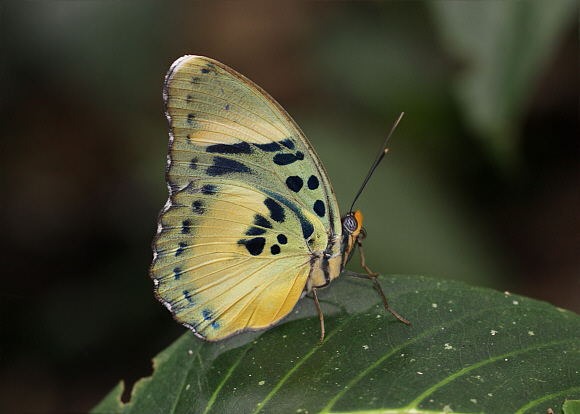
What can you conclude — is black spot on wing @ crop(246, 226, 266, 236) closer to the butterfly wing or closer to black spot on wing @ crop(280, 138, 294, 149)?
the butterfly wing

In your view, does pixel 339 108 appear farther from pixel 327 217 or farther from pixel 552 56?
pixel 327 217

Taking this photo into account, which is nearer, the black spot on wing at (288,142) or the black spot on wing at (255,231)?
the black spot on wing at (288,142)

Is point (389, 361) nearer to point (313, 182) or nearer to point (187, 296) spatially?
point (313, 182)

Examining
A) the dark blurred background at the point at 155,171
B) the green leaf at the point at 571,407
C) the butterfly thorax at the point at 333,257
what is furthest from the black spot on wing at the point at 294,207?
the dark blurred background at the point at 155,171

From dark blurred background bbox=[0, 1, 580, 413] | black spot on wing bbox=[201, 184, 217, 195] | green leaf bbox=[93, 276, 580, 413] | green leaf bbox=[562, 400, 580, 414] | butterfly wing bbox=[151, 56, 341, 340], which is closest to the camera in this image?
green leaf bbox=[562, 400, 580, 414]

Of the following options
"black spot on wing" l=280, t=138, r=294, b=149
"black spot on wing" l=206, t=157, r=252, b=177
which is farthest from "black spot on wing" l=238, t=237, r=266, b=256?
"black spot on wing" l=280, t=138, r=294, b=149

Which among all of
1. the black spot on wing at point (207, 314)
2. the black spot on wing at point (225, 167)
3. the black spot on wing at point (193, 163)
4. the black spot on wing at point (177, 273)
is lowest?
the black spot on wing at point (207, 314)

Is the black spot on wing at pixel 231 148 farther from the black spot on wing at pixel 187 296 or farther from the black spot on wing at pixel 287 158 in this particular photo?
the black spot on wing at pixel 187 296

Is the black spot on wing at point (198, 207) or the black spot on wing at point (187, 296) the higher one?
the black spot on wing at point (198, 207)
